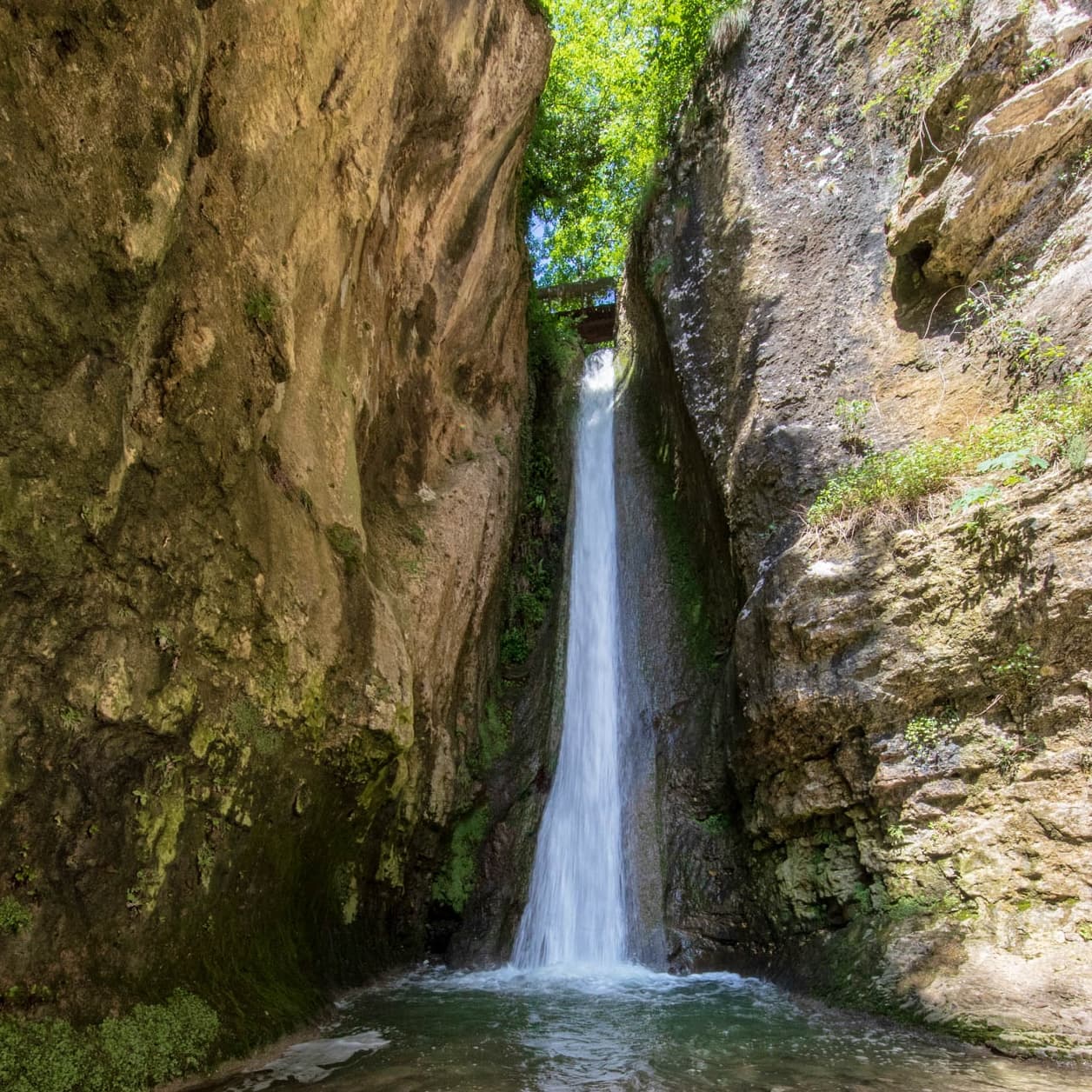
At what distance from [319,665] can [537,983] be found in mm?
3859

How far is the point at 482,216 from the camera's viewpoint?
10633 millimetres

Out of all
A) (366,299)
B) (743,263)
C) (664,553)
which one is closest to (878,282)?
(743,263)

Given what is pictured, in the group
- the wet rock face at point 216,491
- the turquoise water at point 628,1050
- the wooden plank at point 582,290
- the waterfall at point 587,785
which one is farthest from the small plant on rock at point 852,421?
the wooden plank at point 582,290

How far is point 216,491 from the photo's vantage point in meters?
5.16

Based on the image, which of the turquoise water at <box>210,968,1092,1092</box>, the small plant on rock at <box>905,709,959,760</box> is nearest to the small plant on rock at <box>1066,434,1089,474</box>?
the small plant on rock at <box>905,709,959,760</box>

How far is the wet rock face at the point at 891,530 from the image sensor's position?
19.0 feet

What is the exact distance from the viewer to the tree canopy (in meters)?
16.2

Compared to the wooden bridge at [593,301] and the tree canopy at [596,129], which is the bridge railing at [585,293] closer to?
the wooden bridge at [593,301]

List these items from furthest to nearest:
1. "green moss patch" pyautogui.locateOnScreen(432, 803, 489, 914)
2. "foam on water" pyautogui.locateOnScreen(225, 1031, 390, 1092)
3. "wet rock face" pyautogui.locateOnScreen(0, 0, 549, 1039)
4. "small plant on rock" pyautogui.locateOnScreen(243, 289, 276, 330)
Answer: "green moss patch" pyautogui.locateOnScreen(432, 803, 489, 914)
"small plant on rock" pyautogui.locateOnScreen(243, 289, 276, 330)
"foam on water" pyautogui.locateOnScreen(225, 1031, 390, 1092)
"wet rock face" pyautogui.locateOnScreen(0, 0, 549, 1039)

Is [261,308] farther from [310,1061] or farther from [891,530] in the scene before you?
[891,530]

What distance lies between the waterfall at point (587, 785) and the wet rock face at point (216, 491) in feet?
4.93

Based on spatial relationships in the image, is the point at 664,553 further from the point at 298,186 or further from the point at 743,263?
the point at 298,186

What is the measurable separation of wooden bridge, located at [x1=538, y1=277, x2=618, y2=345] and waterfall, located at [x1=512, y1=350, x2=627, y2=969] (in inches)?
264

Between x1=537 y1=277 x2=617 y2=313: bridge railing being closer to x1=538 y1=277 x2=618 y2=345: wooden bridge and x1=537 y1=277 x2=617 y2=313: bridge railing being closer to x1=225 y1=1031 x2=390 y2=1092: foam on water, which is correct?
x1=538 y1=277 x2=618 y2=345: wooden bridge
